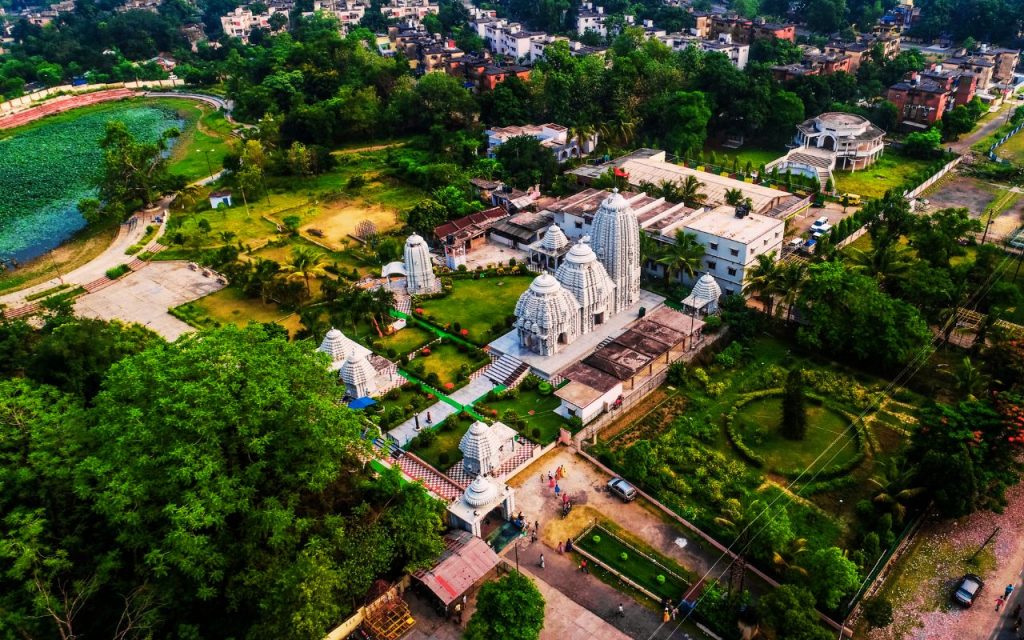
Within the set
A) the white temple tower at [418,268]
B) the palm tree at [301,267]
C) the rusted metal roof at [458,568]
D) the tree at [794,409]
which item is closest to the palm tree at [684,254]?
the tree at [794,409]

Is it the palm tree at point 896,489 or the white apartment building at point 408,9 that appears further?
the white apartment building at point 408,9

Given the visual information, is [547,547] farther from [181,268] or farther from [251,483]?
[181,268]

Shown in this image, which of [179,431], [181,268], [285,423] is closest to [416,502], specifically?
[285,423]

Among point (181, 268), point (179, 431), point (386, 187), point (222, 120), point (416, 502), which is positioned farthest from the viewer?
point (222, 120)

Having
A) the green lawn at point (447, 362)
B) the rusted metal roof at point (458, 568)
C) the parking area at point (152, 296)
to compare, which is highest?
the parking area at point (152, 296)

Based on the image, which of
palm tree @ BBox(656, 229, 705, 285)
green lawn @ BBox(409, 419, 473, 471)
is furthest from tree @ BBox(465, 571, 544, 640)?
palm tree @ BBox(656, 229, 705, 285)

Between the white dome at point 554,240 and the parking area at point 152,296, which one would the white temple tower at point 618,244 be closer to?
the white dome at point 554,240

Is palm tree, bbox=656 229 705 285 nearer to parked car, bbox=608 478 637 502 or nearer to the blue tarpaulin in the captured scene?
parked car, bbox=608 478 637 502
